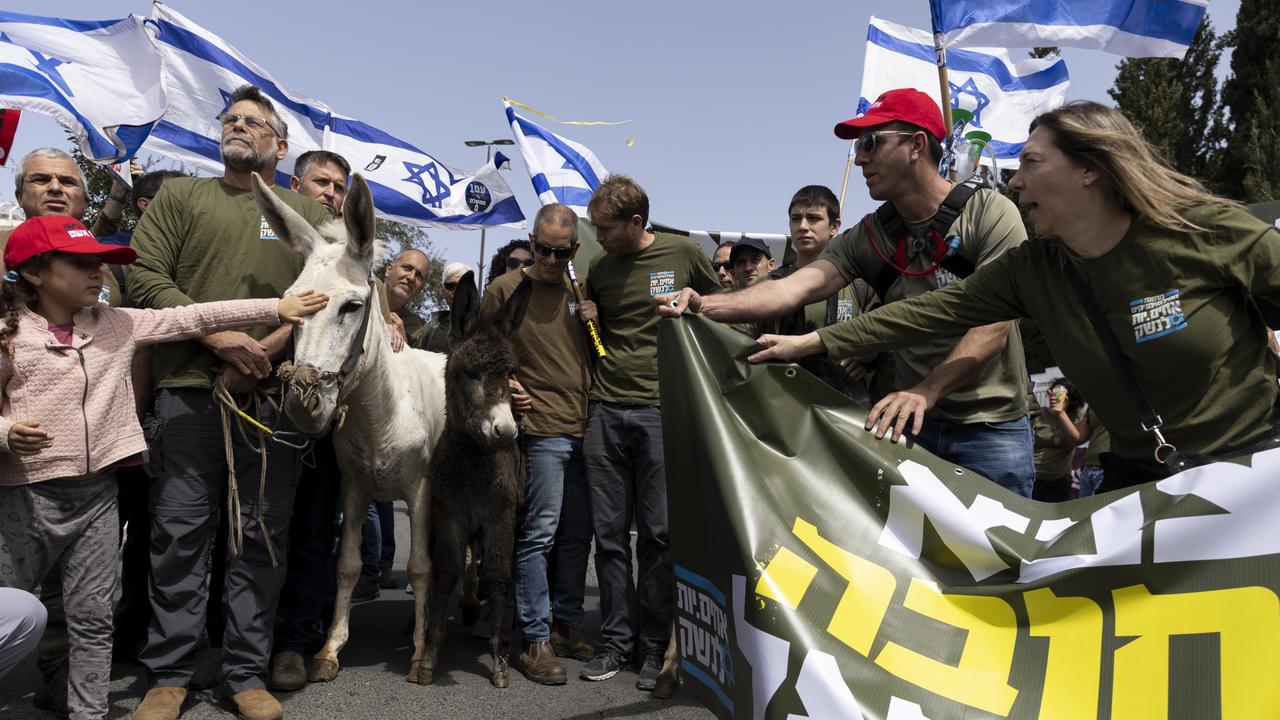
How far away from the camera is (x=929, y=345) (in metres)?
4.02

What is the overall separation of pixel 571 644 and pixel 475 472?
145 cm

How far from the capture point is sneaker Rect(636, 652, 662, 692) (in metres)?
5.31

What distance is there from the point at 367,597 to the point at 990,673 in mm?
6033

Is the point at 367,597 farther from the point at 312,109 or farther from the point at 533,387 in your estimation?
the point at 312,109

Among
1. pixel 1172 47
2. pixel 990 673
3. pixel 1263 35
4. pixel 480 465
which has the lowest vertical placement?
pixel 480 465

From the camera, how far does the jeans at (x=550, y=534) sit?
18.4ft

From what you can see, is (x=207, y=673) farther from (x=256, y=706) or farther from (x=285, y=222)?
(x=285, y=222)

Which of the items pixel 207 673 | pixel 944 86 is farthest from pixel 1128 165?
pixel 207 673

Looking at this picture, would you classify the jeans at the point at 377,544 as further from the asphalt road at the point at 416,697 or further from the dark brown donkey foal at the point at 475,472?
the dark brown donkey foal at the point at 475,472

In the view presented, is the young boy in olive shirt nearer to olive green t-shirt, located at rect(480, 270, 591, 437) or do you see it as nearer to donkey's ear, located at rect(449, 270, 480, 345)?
olive green t-shirt, located at rect(480, 270, 591, 437)

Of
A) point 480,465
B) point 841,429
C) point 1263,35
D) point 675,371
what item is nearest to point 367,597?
point 480,465

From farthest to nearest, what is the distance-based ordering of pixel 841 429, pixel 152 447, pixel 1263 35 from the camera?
pixel 1263 35, pixel 152 447, pixel 841 429

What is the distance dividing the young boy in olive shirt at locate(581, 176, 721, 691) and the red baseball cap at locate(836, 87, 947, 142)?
6.53ft

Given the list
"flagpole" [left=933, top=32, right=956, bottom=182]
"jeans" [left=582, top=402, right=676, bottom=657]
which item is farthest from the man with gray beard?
"flagpole" [left=933, top=32, right=956, bottom=182]
